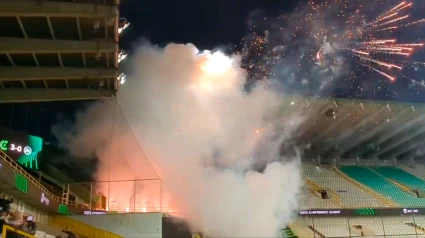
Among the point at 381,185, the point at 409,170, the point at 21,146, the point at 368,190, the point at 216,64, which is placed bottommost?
the point at 368,190

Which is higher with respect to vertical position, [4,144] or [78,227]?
[4,144]

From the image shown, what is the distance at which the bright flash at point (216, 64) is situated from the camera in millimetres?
21500

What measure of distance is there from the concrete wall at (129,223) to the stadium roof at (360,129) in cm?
A: 996

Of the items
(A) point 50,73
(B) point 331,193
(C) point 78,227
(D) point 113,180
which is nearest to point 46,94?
(A) point 50,73

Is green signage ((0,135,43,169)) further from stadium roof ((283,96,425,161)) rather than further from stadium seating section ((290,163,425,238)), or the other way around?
stadium roof ((283,96,425,161))

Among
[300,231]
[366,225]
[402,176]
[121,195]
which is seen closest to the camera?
[300,231]

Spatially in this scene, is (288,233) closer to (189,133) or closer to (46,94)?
(189,133)

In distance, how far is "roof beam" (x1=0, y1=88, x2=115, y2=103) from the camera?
16484 mm

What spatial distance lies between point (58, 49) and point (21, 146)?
28.0 feet

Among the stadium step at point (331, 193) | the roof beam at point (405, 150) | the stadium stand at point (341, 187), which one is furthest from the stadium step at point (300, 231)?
the roof beam at point (405, 150)

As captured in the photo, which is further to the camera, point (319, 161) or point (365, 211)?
point (319, 161)

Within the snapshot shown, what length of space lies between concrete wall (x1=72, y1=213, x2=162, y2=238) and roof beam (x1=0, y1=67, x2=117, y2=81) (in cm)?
685

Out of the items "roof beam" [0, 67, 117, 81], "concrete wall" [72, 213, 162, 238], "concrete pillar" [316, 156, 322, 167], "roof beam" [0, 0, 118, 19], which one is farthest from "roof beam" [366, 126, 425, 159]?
"roof beam" [0, 0, 118, 19]

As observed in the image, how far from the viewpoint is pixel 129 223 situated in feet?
63.5
